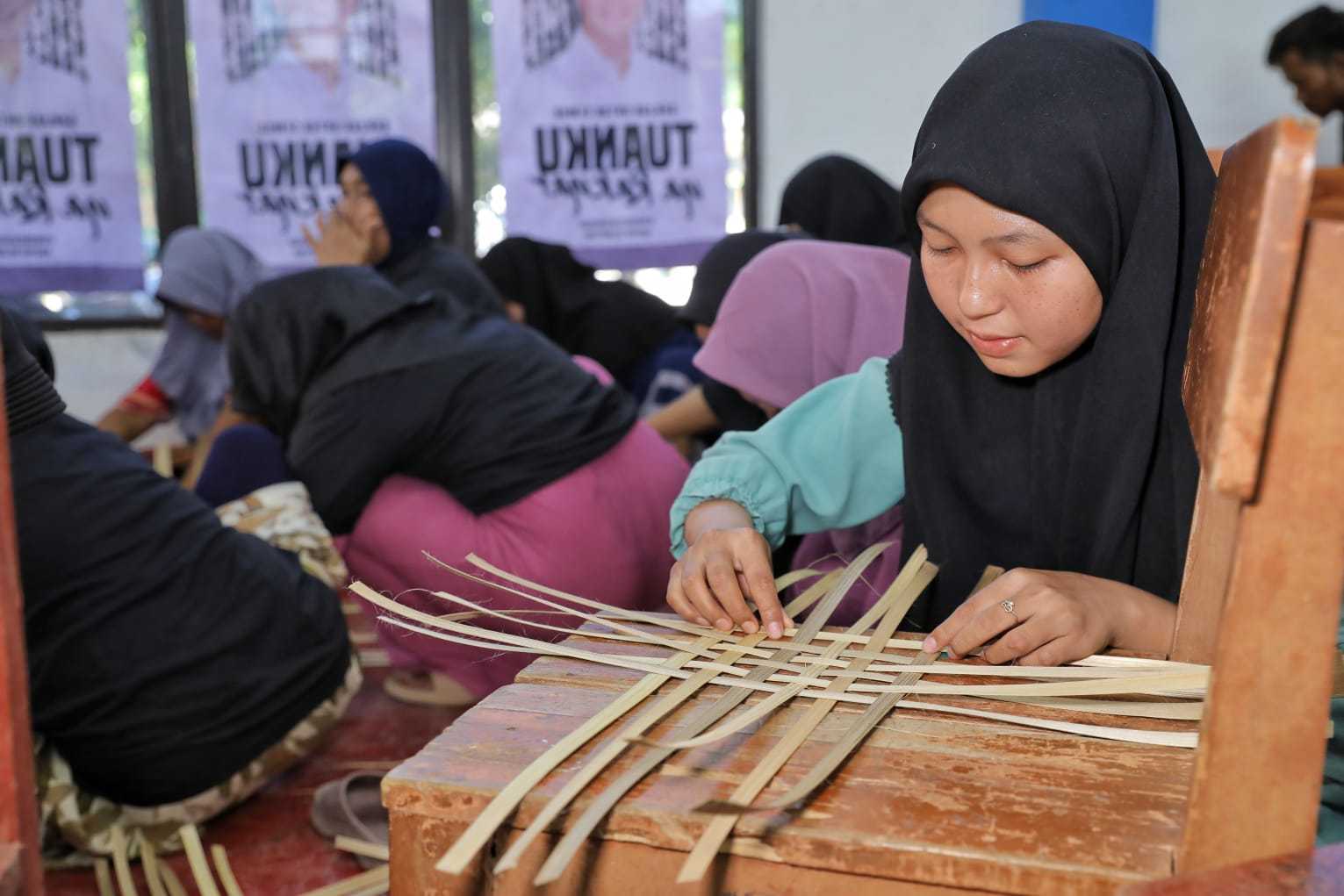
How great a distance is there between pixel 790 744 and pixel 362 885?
39.9 inches

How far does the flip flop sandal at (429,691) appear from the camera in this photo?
2.52 m

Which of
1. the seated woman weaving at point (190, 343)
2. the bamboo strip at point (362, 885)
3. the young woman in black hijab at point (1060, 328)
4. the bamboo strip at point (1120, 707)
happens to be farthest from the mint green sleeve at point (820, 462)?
the seated woman weaving at point (190, 343)

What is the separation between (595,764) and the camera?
0.77 meters

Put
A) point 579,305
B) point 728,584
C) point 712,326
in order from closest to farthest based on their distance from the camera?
1. point 728,584
2. point 712,326
3. point 579,305

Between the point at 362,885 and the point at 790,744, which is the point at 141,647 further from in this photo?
the point at 790,744

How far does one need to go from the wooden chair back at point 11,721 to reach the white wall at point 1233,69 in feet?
13.3

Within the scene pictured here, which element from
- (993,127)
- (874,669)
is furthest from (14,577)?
(993,127)

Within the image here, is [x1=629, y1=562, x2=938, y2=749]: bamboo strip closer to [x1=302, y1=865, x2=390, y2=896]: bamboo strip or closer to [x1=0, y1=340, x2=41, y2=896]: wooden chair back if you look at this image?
Result: [x1=0, y1=340, x2=41, y2=896]: wooden chair back

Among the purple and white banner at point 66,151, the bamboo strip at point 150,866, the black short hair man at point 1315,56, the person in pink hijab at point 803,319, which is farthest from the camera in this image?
the purple and white banner at point 66,151

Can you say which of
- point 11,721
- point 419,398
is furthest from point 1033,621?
point 419,398

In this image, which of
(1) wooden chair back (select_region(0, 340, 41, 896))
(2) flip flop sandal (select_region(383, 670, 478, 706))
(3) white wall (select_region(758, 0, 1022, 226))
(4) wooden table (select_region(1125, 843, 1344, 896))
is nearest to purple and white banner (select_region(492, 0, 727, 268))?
(3) white wall (select_region(758, 0, 1022, 226))

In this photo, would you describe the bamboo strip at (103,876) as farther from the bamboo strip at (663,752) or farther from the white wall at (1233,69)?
the white wall at (1233,69)

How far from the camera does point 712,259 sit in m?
2.88

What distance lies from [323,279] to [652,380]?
1361 millimetres
